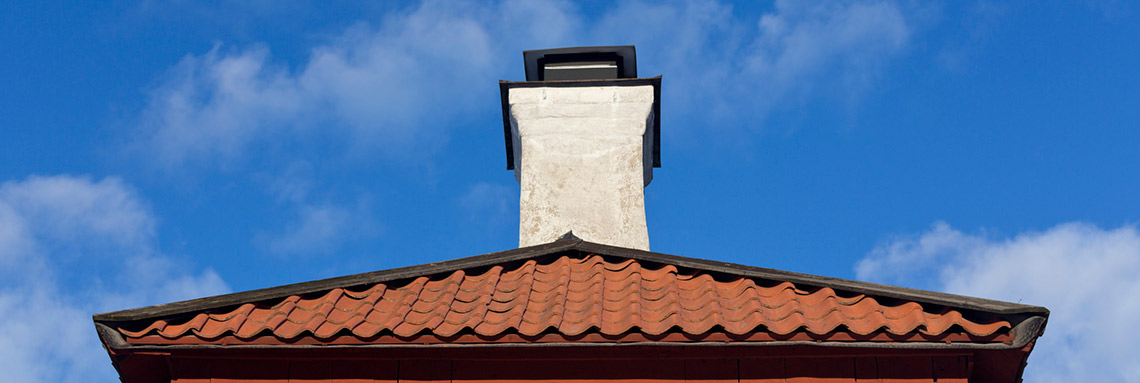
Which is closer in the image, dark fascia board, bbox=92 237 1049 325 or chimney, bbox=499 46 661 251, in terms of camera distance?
dark fascia board, bbox=92 237 1049 325

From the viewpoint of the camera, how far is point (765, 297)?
17.6 ft

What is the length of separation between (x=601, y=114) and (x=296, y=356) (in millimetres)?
5382

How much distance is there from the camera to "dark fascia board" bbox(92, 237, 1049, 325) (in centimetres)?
496

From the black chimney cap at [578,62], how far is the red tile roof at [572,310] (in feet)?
17.6

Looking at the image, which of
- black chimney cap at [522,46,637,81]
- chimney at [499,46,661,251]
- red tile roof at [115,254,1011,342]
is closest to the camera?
red tile roof at [115,254,1011,342]

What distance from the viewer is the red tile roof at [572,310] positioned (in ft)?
16.0

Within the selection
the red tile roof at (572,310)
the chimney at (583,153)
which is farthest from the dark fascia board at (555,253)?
the chimney at (583,153)

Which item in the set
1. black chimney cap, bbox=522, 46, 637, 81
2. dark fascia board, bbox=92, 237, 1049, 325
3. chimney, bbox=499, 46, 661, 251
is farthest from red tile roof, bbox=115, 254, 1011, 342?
black chimney cap, bbox=522, 46, 637, 81

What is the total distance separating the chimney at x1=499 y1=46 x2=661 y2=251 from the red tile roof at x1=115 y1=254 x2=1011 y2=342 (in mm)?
3020

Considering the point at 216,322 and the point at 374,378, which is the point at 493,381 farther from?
the point at 216,322

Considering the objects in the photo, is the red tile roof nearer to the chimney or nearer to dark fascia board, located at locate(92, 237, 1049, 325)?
dark fascia board, located at locate(92, 237, 1049, 325)

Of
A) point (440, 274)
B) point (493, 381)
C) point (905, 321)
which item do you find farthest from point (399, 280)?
point (905, 321)

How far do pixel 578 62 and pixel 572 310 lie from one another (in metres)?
6.15

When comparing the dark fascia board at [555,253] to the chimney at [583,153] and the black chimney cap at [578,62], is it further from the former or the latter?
the black chimney cap at [578,62]
